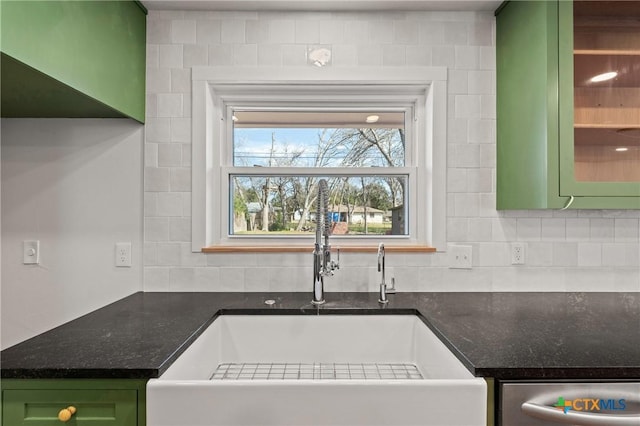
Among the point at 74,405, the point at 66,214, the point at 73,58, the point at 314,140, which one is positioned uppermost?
the point at 73,58

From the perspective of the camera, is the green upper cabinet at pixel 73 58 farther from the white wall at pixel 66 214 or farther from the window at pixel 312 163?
the window at pixel 312 163

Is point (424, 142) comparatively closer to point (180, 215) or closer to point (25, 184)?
point (180, 215)

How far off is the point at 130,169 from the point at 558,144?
1822 mm

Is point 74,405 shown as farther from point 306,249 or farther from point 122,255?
point 306,249

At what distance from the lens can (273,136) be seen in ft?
6.28

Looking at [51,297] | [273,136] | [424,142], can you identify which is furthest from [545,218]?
[51,297]

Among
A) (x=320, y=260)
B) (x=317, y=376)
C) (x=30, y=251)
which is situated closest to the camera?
(x=317, y=376)

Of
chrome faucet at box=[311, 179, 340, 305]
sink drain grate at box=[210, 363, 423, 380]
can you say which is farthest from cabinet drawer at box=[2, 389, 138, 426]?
chrome faucet at box=[311, 179, 340, 305]

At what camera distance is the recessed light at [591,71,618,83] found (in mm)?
1408

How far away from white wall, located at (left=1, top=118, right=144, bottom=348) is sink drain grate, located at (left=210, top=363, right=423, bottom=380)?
0.70 meters

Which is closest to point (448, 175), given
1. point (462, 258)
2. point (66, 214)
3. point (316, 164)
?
point (462, 258)

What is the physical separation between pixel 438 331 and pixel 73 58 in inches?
59.7

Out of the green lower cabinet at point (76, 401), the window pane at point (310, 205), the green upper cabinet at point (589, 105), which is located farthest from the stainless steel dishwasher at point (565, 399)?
the window pane at point (310, 205)

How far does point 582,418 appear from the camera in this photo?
90 cm
